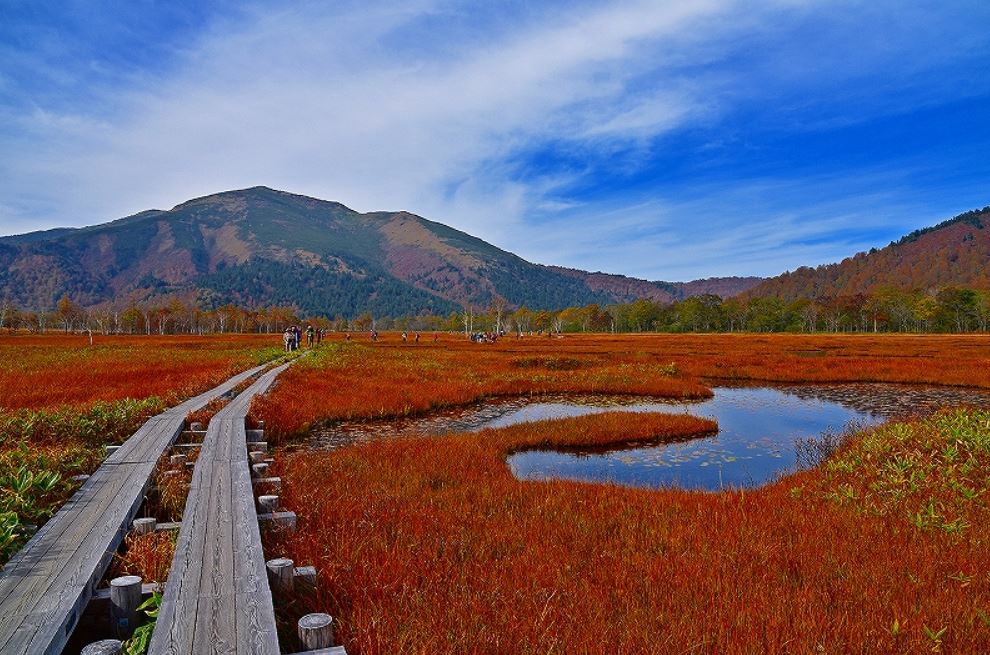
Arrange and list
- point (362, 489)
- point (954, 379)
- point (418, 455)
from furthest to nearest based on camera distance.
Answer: point (954, 379), point (418, 455), point (362, 489)

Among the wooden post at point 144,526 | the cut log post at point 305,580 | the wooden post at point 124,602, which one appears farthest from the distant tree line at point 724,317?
the wooden post at point 124,602

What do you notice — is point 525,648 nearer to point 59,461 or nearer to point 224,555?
point 224,555

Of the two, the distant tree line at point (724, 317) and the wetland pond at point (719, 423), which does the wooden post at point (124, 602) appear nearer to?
the wetland pond at point (719, 423)

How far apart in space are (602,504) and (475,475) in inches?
127

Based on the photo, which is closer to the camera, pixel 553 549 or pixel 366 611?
pixel 366 611

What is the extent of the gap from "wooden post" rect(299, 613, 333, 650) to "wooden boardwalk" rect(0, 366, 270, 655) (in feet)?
→ 5.79

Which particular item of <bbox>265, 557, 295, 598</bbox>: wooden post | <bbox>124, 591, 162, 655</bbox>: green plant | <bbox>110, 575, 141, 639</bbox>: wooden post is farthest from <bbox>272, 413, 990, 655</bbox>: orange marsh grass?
<bbox>110, 575, 141, 639</bbox>: wooden post

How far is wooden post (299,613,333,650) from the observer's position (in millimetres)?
3939

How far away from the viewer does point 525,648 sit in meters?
4.44

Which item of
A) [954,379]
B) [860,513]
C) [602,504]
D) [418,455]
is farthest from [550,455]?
[954,379]

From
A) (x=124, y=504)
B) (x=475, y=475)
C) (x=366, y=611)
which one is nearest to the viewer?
(x=366, y=611)

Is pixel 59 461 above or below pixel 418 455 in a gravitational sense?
above

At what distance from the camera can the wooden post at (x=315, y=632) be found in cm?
394

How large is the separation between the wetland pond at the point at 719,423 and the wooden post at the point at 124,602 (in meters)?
9.01
